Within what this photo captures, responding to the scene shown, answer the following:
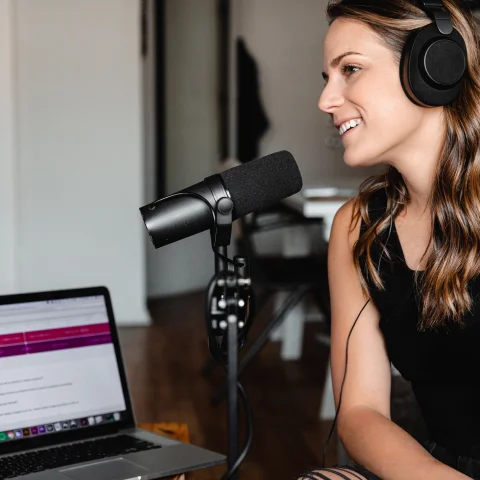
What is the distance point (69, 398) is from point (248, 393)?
213 centimetres

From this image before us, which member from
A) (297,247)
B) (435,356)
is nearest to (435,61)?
(435,356)

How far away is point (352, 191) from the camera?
354 centimetres

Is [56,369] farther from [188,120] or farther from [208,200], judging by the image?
[188,120]

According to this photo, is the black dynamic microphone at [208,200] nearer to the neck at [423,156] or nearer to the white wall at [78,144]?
the neck at [423,156]

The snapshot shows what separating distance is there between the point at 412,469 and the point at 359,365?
0.24 metres

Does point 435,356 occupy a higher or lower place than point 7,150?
lower

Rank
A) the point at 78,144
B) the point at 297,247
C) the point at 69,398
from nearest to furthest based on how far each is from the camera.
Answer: the point at 69,398
the point at 297,247
the point at 78,144

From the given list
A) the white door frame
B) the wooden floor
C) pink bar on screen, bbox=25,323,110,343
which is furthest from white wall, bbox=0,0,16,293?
pink bar on screen, bbox=25,323,110,343

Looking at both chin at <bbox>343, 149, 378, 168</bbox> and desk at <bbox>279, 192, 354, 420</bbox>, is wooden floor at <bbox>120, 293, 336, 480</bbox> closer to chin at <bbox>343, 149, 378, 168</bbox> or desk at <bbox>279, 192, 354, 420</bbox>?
desk at <bbox>279, 192, 354, 420</bbox>

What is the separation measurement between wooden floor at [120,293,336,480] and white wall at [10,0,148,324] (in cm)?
52

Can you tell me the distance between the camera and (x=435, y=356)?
1.41 m

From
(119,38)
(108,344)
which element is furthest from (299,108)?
(108,344)

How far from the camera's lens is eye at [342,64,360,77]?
1.38 m

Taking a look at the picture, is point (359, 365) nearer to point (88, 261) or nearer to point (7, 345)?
point (7, 345)
